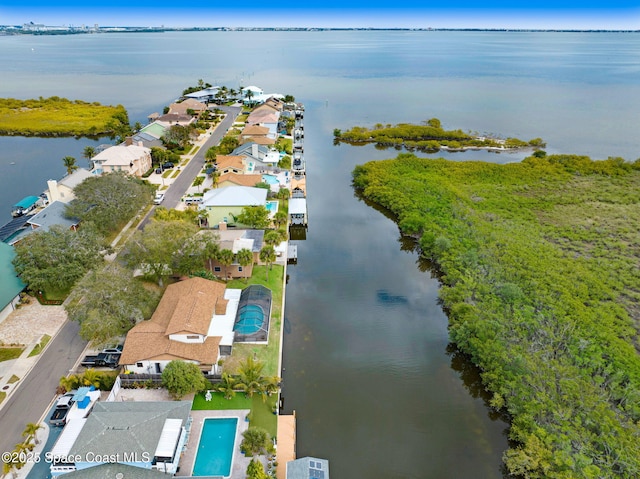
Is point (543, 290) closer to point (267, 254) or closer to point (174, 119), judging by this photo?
point (267, 254)

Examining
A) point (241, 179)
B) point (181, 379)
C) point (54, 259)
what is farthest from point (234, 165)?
point (181, 379)

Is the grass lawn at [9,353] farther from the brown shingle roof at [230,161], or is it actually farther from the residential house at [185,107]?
the residential house at [185,107]

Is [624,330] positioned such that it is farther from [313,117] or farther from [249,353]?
[313,117]

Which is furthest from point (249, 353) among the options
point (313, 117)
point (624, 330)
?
point (313, 117)

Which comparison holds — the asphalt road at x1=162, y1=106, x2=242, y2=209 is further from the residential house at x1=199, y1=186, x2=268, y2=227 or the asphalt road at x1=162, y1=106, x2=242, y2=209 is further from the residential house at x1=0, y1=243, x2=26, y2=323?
the residential house at x1=0, y1=243, x2=26, y2=323

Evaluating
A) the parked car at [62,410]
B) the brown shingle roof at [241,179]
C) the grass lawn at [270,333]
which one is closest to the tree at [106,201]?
the brown shingle roof at [241,179]
